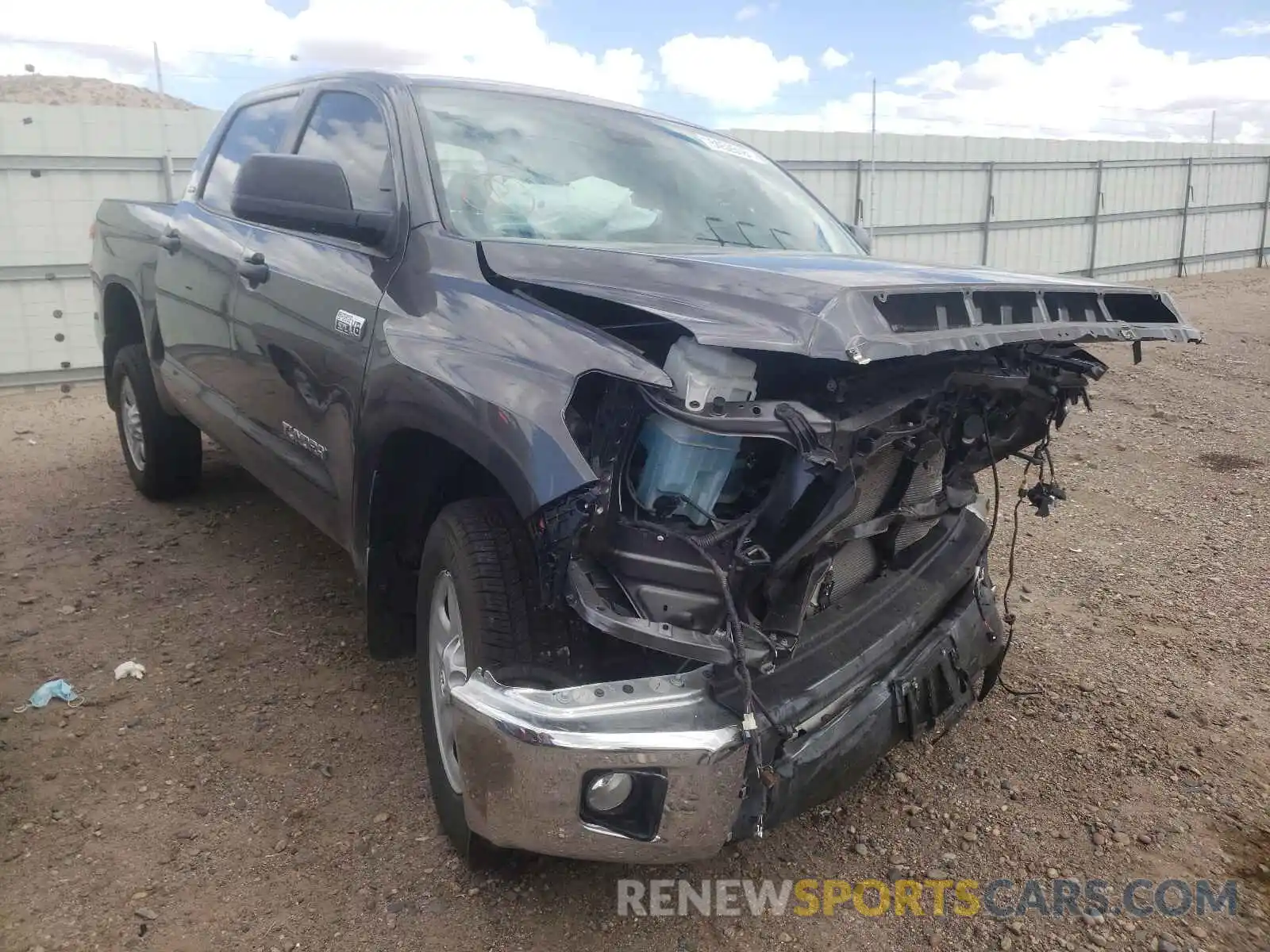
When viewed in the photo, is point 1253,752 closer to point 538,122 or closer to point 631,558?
point 631,558

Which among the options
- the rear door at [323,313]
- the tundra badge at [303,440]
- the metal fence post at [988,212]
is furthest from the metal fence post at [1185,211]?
the tundra badge at [303,440]

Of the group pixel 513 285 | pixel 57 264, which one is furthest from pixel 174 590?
pixel 57 264

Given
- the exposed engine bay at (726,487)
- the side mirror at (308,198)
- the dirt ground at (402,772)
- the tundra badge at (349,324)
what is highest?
the side mirror at (308,198)

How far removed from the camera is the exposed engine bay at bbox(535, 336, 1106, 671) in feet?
6.34

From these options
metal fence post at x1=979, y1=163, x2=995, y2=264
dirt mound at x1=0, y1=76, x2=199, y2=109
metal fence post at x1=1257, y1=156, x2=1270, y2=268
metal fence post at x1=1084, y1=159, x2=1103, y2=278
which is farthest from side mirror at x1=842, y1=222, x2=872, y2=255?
dirt mound at x1=0, y1=76, x2=199, y2=109

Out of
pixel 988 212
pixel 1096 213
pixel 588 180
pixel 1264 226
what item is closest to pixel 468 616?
pixel 588 180

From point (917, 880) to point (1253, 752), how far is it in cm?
133

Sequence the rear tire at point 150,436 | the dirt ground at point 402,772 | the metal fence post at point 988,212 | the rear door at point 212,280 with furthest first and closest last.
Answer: the metal fence post at point 988,212 < the rear tire at point 150,436 < the rear door at point 212,280 < the dirt ground at point 402,772

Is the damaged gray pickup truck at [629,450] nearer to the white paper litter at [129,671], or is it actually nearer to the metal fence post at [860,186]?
the white paper litter at [129,671]

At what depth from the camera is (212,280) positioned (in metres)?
3.82

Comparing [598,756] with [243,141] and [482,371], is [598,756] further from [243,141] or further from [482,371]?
[243,141]

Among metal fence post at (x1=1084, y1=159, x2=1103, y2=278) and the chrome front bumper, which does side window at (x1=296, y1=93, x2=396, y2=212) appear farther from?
metal fence post at (x1=1084, y1=159, x2=1103, y2=278)

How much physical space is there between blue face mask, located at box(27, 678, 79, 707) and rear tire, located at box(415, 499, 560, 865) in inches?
58.5

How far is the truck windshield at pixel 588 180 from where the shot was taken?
2.88m
